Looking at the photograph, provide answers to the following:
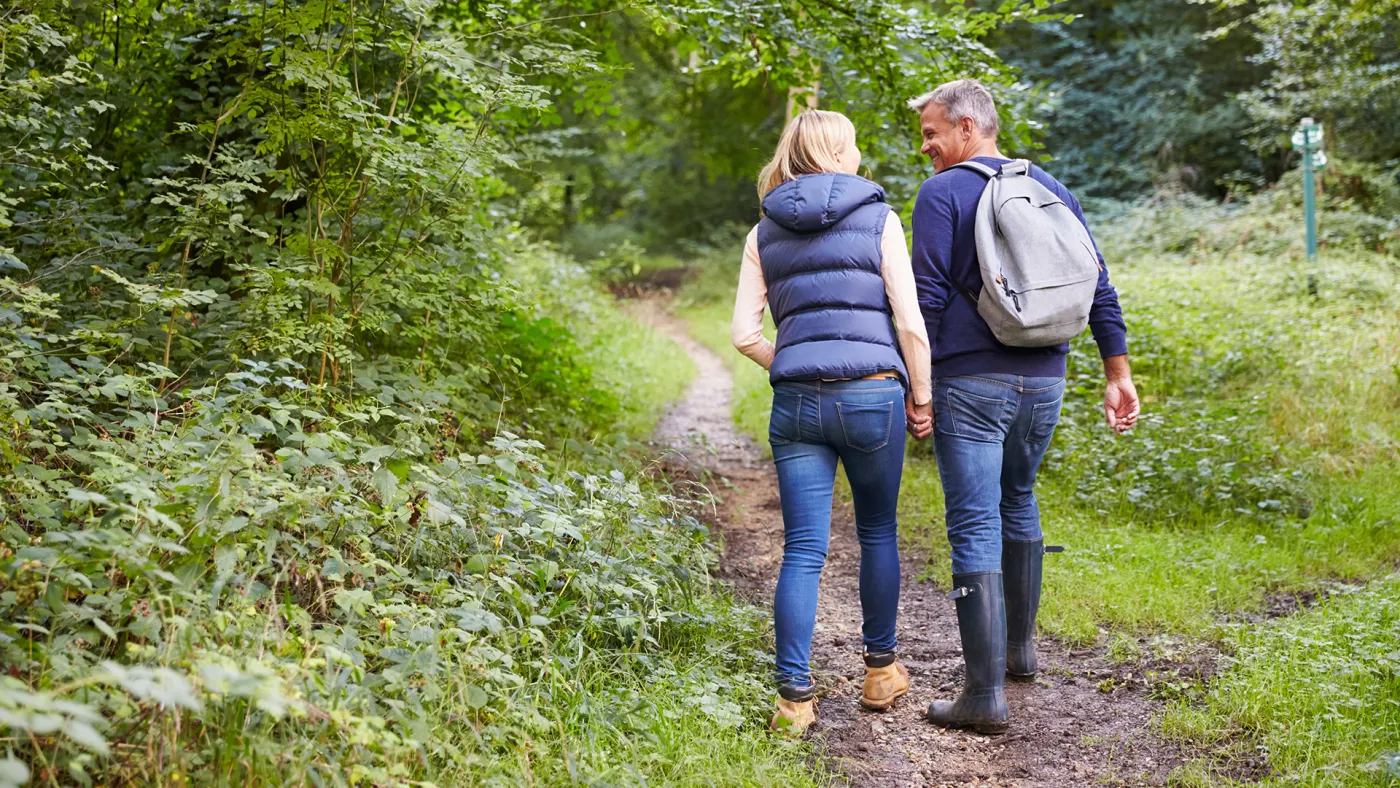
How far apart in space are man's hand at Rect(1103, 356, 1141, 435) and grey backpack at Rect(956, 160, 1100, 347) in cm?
39

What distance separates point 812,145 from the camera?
10.6 feet

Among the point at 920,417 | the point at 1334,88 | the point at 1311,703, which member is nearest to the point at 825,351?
the point at 920,417

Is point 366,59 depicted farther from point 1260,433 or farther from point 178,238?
point 1260,433

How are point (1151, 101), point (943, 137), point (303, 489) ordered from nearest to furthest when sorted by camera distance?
point (303, 489) → point (943, 137) → point (1151, 101)

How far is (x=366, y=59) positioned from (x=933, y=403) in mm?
3596

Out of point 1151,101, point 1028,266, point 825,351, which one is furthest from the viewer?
point 1151,101

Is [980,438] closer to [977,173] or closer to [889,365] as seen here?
[889,365]

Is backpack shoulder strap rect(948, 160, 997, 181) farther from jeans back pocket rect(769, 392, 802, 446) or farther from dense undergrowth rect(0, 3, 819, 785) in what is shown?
dense undergrowth rect(0, 3, 819, 785)

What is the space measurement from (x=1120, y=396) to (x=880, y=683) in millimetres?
1397

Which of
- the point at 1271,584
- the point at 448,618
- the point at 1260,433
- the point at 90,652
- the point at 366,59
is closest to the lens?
the point at 90,652

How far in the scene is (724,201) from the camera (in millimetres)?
29922

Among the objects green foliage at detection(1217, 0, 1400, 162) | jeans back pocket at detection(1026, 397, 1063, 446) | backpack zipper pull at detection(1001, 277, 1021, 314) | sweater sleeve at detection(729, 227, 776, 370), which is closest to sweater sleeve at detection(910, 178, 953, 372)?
backpack zipper pull at detection(1001, 277, 1021, 314)

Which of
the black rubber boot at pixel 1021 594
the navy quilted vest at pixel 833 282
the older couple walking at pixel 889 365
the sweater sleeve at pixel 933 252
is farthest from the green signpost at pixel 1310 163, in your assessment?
the navy quilted vest at pixel 833 282

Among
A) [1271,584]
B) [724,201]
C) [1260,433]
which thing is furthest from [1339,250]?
[724,201]
